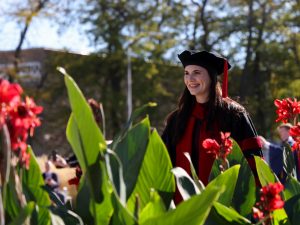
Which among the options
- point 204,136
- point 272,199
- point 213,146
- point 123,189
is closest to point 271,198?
point 272,199

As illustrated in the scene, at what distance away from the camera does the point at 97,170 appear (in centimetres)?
165

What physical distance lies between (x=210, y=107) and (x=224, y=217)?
170cm

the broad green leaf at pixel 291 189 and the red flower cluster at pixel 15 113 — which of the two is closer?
the red flower cluster at pixel 15 113

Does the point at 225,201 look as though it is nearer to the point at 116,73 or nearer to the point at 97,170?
the point at 97,170

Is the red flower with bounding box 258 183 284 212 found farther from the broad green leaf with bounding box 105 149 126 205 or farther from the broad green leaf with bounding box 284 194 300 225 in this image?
the broad green leaf with bounding box 105 149 126 205

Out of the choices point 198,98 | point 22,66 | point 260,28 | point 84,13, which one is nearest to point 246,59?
point 260,28

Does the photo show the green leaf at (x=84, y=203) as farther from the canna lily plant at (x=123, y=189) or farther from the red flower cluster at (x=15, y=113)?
the red flower cluster at (x=15, y=113)

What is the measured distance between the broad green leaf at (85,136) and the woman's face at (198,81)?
74.6 inches

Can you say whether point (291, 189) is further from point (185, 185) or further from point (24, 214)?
point (24, 214)

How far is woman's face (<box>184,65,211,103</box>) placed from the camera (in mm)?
3523

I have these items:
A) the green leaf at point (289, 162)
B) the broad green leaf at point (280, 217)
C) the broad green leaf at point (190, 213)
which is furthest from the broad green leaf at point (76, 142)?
the green leaf at point (289, 162)

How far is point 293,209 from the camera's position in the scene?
2.06 m

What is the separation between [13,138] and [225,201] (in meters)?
0.74

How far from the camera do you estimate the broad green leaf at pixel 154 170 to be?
1852 millimetres
